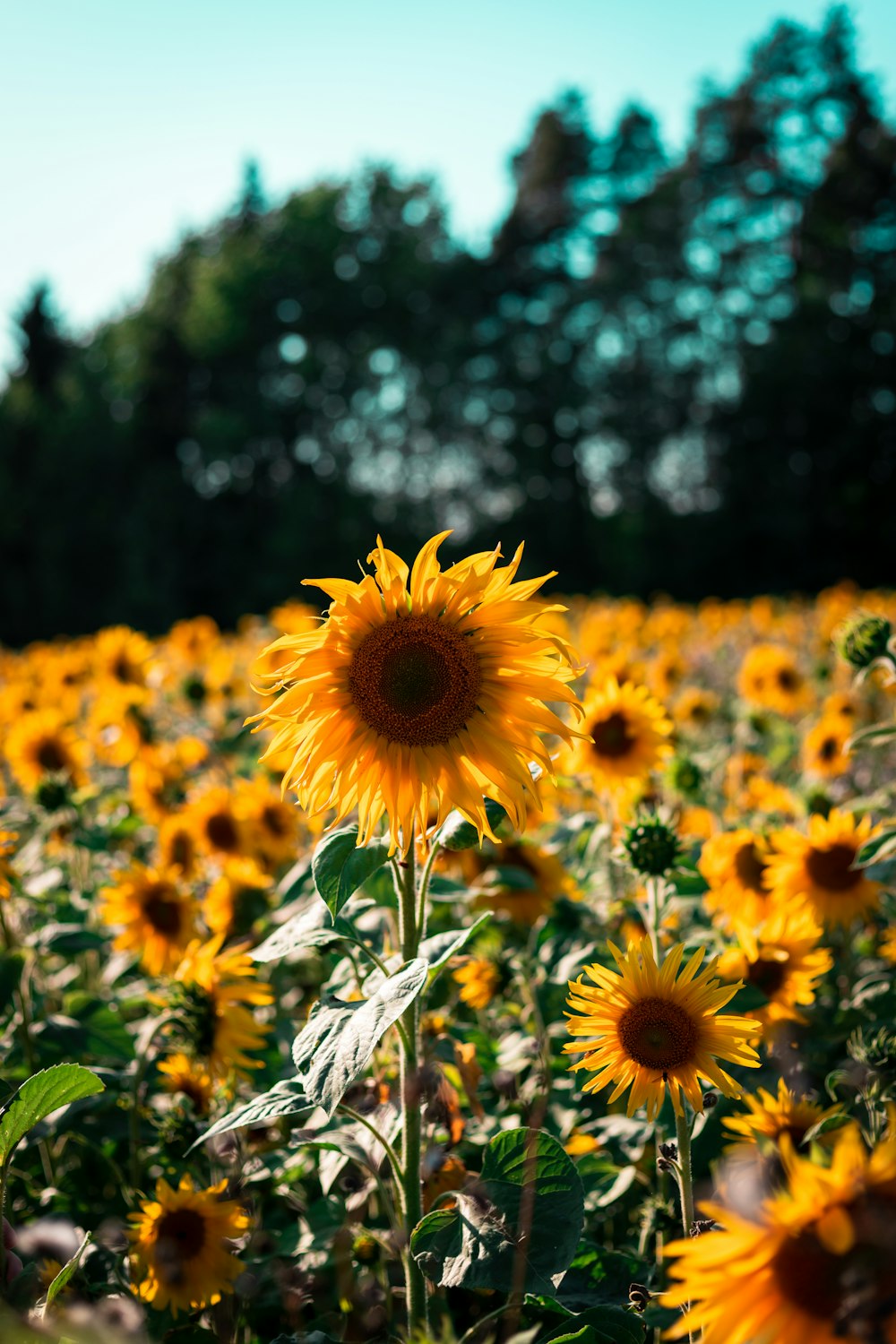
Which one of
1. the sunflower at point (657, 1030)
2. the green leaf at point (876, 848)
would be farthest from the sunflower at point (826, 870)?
the sunflower at point (657, 1030)

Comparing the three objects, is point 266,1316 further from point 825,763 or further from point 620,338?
point 620,338

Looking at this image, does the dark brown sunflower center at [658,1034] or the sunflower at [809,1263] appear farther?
the dark brown sunflower center at [658,1034]

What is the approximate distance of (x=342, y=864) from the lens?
Answer: 139cm

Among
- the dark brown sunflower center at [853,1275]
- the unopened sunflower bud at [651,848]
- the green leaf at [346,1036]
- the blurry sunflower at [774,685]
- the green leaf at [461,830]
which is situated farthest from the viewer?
the blurry sunflower at [774,685]

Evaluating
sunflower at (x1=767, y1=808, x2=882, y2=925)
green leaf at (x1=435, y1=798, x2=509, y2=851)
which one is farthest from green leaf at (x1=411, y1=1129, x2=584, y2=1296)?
sunflower at (x1=767, y1=808, x2=882, y2=925)

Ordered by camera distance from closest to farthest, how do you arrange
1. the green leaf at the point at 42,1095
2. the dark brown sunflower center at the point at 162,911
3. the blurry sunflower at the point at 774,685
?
1. the green leaf at the point at 42,1095
2. the dark brown sunflower center at the point at 162,911
3. the blurry sunflower at the point at 774,685

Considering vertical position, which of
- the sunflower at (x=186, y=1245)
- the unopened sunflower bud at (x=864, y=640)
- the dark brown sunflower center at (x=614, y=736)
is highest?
the unopened sunflower bud at (x=864, y=640)

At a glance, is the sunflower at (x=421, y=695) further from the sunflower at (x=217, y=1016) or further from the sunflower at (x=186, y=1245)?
the sunflower at (x=186, y=1245)

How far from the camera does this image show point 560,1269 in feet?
4.03

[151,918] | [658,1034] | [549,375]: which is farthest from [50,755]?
[549,375]

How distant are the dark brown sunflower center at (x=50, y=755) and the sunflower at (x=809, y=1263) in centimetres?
314

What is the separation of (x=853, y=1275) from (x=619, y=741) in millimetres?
1891

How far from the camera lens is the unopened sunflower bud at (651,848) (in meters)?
1.95

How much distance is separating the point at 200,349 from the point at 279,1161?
22353mm
